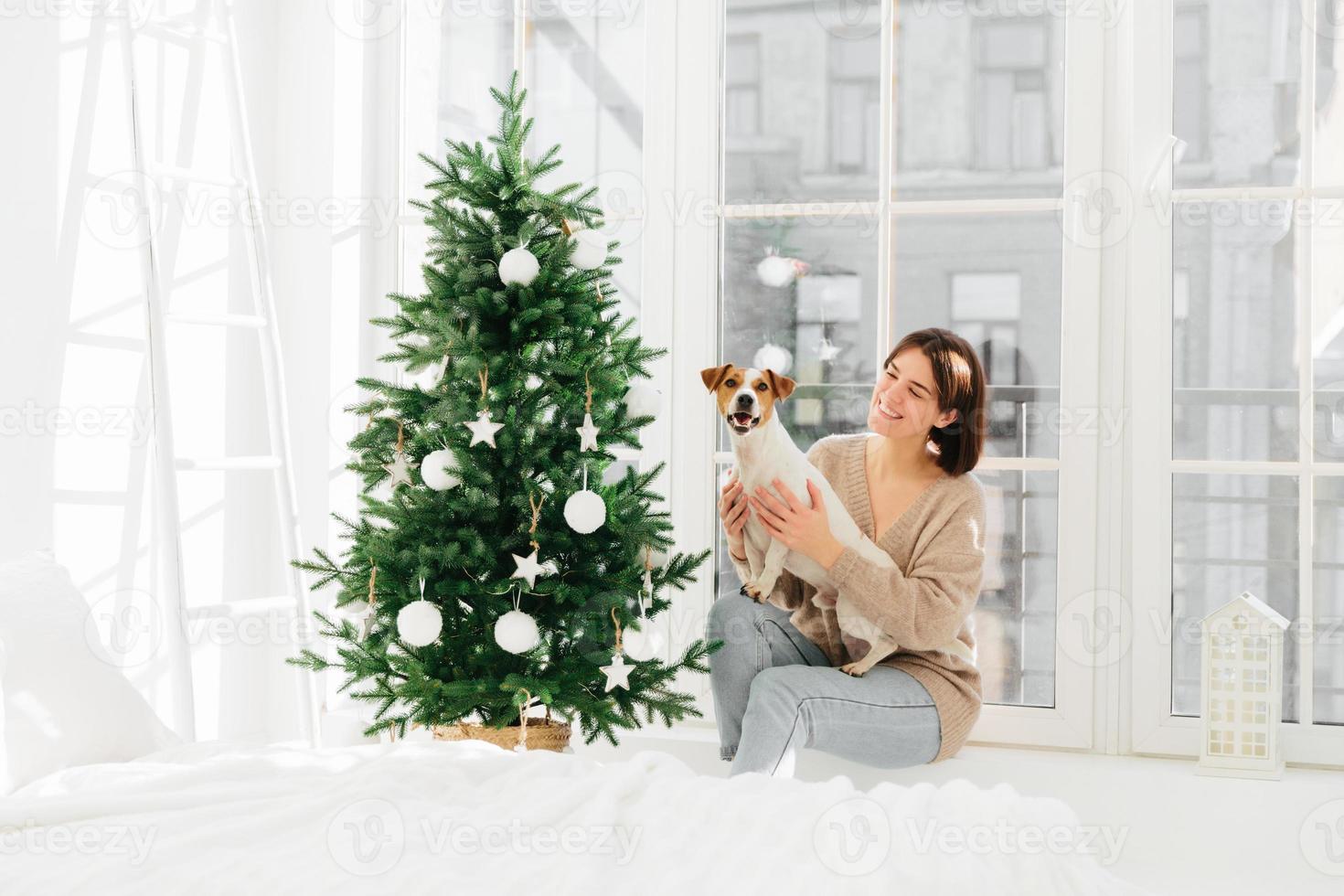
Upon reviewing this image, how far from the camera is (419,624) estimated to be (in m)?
1.98

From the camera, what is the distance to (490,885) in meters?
1.12

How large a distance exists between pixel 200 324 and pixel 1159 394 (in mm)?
2168

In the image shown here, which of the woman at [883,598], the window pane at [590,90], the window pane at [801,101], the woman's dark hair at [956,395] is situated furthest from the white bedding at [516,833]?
the window pane at [590,90]

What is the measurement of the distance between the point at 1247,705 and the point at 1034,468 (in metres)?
0.64

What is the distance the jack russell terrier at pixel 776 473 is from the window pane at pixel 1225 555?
63cm

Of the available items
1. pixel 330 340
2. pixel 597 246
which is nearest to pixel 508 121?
pixel 597 246

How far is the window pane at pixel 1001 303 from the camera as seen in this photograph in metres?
2.48

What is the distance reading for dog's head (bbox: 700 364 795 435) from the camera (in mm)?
2059

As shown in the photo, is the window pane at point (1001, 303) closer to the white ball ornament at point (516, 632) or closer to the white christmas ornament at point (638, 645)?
the white christmas ornament at point (638, 645)

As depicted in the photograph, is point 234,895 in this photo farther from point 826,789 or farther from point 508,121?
point 508,121

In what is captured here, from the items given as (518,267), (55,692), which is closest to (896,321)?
(518,267)

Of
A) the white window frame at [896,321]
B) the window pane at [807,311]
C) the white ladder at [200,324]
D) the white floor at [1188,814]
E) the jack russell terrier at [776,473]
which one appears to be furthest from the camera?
the window pane at [807,311]

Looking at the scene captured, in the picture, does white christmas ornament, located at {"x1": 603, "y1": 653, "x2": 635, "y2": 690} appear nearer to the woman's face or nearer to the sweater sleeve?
the sweater sleeve

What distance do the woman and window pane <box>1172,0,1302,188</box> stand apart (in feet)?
2.56
